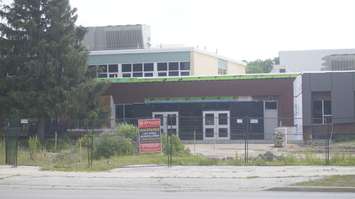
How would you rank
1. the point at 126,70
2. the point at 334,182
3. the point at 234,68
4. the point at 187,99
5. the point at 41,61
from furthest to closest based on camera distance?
the point at 234,68, the point at 126,70, the point at 187,99, the point at 41,61, the point at 334,182

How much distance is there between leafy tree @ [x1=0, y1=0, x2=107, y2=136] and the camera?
147ft

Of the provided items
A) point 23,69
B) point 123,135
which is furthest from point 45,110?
point 123,135

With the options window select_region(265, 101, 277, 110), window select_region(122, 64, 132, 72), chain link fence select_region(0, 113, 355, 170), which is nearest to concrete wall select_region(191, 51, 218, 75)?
window select_region(122, 64, 132, 72)

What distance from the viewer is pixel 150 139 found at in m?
30.8

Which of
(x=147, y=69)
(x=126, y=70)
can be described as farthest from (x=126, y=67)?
(x=147, y=69)

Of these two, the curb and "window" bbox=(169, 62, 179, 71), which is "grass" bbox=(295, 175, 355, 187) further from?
"window" bbox=(169, 62, 179, 71)

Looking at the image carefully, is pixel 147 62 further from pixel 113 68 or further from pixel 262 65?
pixel 262 65

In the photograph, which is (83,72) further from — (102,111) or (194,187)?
(194,187)

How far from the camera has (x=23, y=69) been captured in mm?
46281

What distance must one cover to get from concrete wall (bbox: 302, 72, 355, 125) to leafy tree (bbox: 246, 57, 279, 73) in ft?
319

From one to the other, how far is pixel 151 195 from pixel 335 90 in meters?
37.9

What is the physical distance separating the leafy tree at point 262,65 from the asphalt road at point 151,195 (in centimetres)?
13287

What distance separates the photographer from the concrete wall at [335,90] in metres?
52.3

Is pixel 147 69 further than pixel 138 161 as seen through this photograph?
Yes
